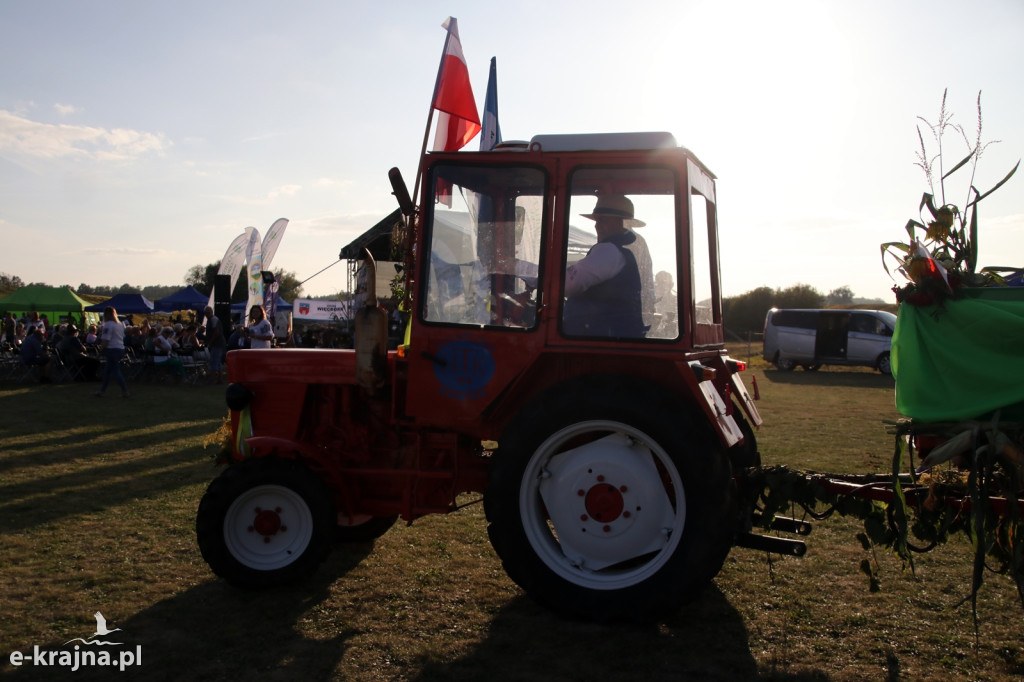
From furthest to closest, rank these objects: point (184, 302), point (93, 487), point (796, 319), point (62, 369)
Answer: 1. point (184, 302)
2. point (796, 319)
3. point (62, 369)
4. point (93, 487)

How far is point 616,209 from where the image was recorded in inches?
153

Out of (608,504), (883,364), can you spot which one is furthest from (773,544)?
(883,364)

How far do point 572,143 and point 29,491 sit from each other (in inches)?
Result: 215

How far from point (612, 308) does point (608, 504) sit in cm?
96

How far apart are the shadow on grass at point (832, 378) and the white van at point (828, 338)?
415mm

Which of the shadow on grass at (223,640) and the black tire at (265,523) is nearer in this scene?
the shadow on grass at (223,640)

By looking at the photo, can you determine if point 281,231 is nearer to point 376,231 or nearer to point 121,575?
point 376,231

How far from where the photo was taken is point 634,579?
3.50m

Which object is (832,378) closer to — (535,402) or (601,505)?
(601,505)

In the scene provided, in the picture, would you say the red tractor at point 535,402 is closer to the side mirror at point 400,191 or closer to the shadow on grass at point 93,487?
the side mirror at point 400,191

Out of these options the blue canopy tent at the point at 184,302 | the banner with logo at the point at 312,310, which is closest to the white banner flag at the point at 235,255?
the banner with logo at the point at 312,310

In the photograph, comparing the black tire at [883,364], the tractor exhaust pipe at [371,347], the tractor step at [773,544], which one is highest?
the tractor exhaust pipe at [371,347]

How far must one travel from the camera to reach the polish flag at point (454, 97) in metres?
4.73

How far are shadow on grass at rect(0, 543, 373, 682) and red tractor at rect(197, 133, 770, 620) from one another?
0.54 feet
